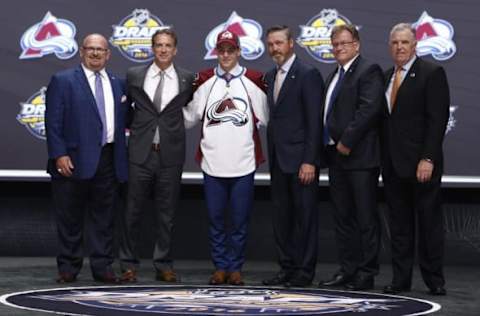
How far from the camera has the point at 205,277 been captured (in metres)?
6.23

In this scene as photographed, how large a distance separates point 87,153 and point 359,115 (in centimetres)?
144

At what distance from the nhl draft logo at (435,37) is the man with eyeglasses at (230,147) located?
136 centimetres

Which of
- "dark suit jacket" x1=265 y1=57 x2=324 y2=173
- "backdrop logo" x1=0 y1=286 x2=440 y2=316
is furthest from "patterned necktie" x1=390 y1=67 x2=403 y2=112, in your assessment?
"backdrop logo" x1=0 y1=286 x2=440 y2=316

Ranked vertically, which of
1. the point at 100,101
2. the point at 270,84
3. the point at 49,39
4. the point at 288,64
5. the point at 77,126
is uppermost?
the point at 49,39

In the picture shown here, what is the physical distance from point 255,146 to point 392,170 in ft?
2.53

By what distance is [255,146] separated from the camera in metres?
5.84

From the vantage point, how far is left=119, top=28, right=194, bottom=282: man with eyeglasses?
5867mm

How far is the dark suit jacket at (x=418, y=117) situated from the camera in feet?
17.7

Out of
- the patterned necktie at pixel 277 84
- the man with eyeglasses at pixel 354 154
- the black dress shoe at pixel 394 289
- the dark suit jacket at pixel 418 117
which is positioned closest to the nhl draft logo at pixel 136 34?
the patterned necktie at pixel 277 84

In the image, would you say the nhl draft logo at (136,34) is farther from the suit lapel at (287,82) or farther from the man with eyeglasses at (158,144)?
the suit lapel at (287,82)

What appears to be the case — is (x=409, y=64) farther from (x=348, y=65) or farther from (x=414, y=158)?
(x=414, y=158)

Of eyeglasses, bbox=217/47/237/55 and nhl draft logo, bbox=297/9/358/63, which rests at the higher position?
nhl draft logo, bbox=297/9/358/63

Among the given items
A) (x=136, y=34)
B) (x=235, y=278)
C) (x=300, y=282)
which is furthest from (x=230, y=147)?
(x=136, y=34)

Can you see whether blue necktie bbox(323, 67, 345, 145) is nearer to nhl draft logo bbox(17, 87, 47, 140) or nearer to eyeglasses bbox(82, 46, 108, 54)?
eyeglasses bbox(82, 46, 108, 54)
